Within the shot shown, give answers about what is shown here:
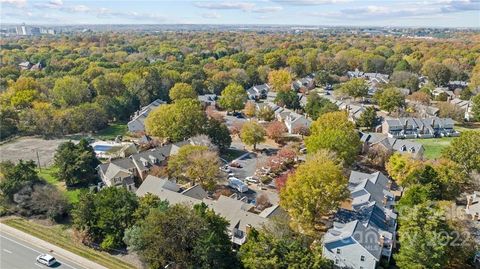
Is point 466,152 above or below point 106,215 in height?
above

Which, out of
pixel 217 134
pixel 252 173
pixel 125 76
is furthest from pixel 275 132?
pixel 125 76

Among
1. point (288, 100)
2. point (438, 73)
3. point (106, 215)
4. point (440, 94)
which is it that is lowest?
point (440, 94)

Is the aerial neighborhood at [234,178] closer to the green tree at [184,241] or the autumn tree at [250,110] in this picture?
the green tree at [184,241]

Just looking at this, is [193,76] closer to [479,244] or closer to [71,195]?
[71,195]

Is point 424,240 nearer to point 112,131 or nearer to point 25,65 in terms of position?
point 112,131

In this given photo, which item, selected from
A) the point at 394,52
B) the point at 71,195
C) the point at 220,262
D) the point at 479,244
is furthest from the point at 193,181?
the point at 394,52

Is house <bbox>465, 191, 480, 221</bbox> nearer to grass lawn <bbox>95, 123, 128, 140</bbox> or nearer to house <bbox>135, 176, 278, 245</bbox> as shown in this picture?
house <bbox>135, 176, 278, 245</bbox>
